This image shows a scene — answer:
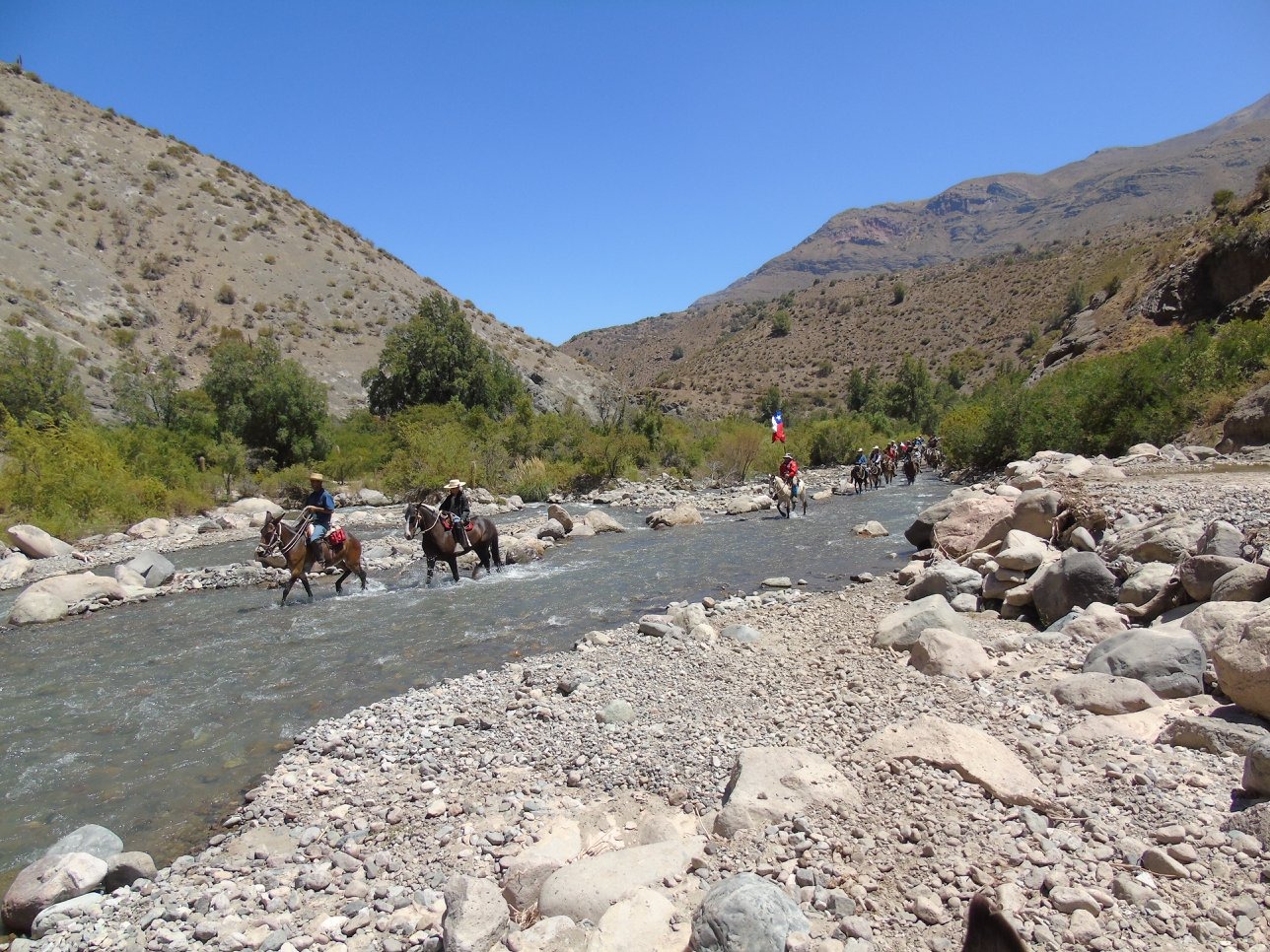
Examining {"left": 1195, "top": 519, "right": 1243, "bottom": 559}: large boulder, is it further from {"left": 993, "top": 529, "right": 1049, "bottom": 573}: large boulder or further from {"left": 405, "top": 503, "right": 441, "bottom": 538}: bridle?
{"left": 405, "top": 503, "right": 441, "bottom": 538}: bridle

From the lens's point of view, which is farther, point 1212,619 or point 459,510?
point 459,510

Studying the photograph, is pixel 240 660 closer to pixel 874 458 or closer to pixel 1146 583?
pixel 1146 583

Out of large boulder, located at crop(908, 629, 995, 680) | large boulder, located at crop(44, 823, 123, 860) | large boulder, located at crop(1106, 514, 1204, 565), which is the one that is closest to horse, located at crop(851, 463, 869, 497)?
large boulder, located at crop(1106, 514, 1204, 565)

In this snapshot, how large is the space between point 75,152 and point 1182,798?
255 feet

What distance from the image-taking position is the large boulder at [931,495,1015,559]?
527 inches

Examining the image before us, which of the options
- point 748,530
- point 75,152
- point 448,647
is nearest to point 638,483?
point 748,530

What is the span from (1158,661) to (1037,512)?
23.2ft

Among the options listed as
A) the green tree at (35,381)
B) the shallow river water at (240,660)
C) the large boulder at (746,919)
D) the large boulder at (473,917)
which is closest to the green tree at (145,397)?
the green tree at (35,381)

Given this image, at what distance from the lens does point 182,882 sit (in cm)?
518

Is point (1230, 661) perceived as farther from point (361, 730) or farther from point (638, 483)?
point (638, 483)

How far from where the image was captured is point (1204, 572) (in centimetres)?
744

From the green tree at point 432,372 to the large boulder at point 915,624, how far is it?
131 feet

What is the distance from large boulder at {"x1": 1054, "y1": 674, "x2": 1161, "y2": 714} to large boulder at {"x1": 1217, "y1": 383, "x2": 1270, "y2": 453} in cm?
1723

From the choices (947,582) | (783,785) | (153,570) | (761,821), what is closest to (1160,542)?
(947,582)
